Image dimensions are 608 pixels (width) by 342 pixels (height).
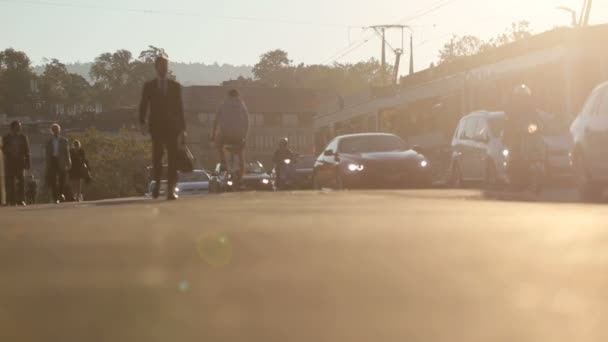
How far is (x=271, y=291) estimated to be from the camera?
4781mm

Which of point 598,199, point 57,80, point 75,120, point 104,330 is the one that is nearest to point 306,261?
point 104,330

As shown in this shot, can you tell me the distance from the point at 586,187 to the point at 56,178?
11.5 meters

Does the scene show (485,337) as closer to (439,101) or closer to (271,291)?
(271,291)

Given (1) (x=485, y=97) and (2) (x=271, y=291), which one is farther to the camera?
(1) (x=485, y=97)

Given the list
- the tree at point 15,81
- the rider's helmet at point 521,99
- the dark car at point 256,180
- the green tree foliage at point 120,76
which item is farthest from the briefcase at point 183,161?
the green tree foliage at point 120,76

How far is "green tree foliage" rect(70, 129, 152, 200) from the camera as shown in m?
108

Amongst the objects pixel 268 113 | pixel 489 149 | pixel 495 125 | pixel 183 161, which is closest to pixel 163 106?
pixel 183 161

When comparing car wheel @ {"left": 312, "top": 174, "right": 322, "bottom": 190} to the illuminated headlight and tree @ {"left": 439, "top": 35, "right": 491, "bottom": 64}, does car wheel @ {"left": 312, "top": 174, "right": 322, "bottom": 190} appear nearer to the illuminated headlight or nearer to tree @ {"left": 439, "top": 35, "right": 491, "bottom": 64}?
the illuminated headlight

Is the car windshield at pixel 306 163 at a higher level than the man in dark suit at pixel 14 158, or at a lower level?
lower

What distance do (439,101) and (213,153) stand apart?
3167 inches

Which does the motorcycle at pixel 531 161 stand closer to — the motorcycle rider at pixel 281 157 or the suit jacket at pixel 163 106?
the suit jacket at pixel 163 106

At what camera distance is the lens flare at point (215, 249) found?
617cm

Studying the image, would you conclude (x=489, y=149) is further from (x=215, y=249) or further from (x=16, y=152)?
(x=215, y=249)

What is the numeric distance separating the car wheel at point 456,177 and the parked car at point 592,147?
320 inches
